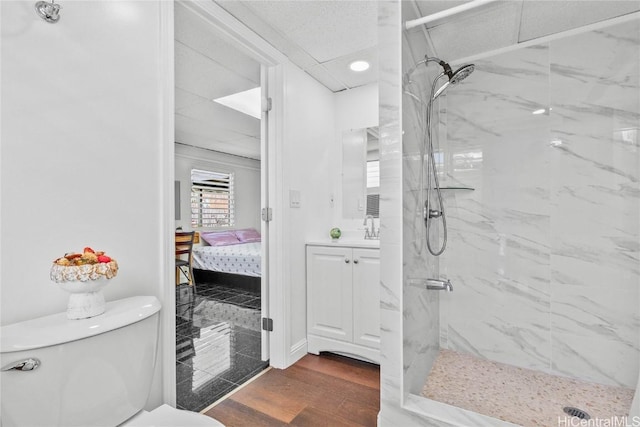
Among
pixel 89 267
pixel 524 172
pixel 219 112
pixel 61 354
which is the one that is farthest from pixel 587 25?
pixel 219 112

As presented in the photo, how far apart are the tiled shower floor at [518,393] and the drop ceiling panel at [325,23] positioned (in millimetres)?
2138

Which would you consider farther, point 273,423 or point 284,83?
point 284,83

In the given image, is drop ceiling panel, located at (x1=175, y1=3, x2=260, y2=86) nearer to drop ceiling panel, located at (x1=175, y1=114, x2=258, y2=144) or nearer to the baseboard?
drop ceiling panel, located at (x1=175, y1=114, x2=258, y2=144)

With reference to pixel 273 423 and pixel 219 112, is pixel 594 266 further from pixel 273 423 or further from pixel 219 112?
pixel 219 112

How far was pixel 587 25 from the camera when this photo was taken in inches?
72.8

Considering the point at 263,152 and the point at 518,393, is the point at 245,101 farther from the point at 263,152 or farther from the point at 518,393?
the point at 518,393

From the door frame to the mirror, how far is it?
2.67ft

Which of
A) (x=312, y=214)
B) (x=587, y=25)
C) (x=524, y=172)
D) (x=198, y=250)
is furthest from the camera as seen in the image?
(x=198, y=250)

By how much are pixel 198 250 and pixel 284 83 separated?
11.6ft

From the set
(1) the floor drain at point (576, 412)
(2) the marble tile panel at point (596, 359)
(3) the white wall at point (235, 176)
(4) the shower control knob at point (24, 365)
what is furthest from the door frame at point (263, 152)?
(3) the white wall at point (235, 176)

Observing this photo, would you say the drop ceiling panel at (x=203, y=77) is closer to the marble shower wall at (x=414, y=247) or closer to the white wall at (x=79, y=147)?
the white wall at (x=79, y=147)

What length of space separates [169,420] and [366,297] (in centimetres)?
144

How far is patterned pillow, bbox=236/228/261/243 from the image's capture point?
5.98 meters

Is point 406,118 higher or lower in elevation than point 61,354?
higher
